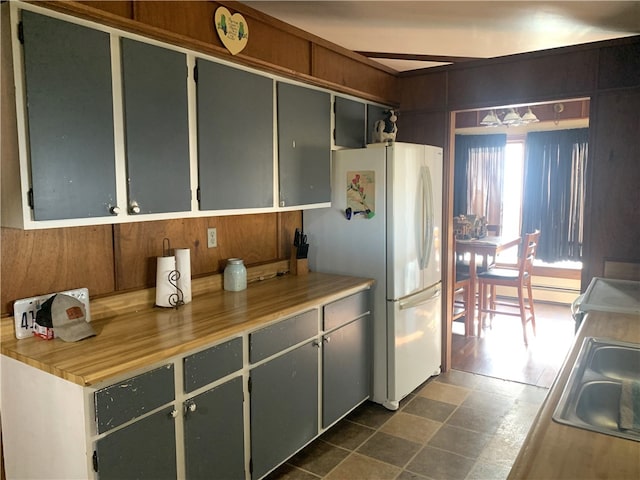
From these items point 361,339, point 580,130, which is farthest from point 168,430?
point 580,130

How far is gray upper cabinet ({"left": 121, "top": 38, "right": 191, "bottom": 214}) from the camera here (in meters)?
1.95

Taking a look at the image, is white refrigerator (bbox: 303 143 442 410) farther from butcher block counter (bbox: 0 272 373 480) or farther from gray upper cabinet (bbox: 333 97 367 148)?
butcher block counter (bbox: 0 272 373 480)

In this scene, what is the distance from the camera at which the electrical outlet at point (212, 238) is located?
8.81 feet

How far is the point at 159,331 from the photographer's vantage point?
6.50 ft

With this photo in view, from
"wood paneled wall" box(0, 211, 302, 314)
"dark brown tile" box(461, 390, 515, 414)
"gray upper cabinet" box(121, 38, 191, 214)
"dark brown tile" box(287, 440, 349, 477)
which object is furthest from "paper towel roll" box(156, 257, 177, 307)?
"dark brown tile" box(461, 390, 515, 414)

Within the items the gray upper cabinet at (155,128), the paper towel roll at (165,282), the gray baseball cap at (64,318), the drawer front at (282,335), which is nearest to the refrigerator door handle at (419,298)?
the drawer front at (282,335)

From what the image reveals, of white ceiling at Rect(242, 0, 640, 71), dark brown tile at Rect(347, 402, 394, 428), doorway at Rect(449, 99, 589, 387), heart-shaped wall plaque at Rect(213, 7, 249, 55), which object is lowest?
dark brown tile at Rect(347, 402, 394, 428)

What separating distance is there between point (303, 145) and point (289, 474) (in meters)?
1.86

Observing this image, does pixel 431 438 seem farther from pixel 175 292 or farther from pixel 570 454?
pixel 570 454

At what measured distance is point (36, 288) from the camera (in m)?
1.96

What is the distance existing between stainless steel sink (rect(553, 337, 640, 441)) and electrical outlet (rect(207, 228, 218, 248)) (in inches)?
73.9

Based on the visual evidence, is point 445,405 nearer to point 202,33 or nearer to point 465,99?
point 465,99

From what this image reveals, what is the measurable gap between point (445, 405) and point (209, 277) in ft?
6.03

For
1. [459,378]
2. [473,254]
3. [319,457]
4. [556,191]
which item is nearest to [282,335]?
[319,457]
